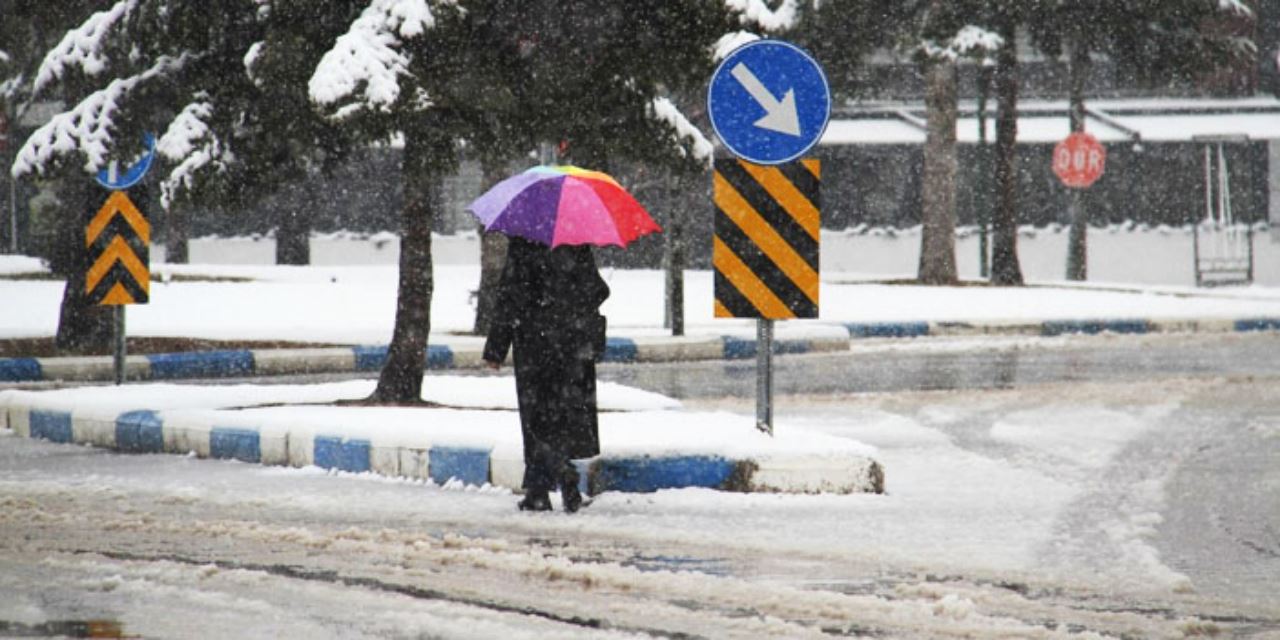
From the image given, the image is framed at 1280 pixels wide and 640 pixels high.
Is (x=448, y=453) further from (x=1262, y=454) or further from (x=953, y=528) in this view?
(x=1262, y=454)

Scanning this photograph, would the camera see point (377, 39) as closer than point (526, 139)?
Yes

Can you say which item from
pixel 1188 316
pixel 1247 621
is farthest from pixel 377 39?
pixel 1188 316

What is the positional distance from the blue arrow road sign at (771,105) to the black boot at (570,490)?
2.08 m

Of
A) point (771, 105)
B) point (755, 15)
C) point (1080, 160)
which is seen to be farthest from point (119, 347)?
point (1080, 160)

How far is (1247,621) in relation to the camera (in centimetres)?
702

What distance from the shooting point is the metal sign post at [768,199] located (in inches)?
435

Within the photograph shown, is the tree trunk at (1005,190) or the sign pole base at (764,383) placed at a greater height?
the tree trunk at (1005,190)

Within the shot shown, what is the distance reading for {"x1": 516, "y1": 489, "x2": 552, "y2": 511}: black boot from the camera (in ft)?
32.4

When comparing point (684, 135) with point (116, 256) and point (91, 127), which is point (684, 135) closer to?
point (91, 127)

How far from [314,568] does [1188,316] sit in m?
20.2

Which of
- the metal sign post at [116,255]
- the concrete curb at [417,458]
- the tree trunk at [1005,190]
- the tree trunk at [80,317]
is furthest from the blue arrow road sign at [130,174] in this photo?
the tree trunk at [1005,190]

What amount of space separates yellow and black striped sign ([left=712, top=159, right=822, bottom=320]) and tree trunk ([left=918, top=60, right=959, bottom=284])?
77.9 feet

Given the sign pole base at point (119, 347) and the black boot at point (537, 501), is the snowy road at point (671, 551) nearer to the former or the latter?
the black boot at point (537, 501)

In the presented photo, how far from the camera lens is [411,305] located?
1407 cm
